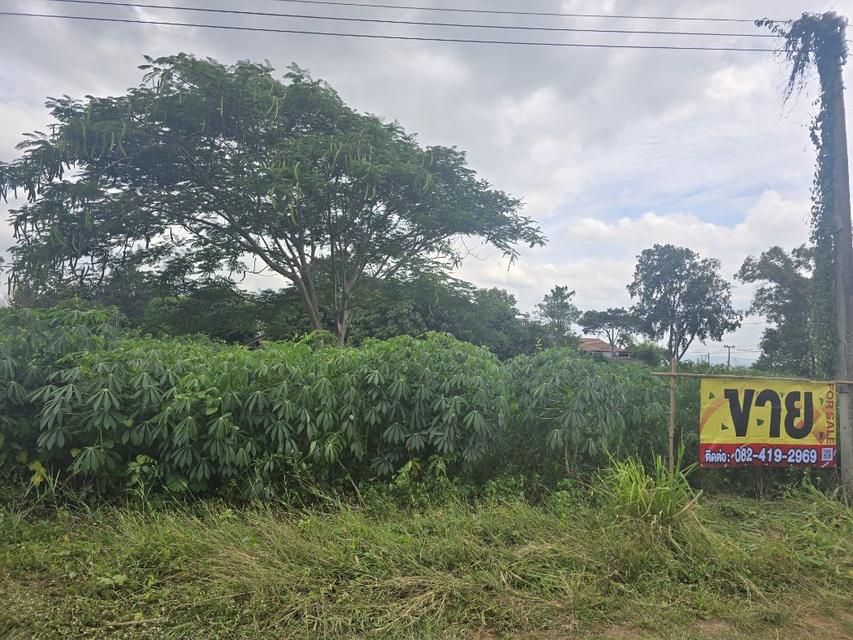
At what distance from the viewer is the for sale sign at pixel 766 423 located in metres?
4.57

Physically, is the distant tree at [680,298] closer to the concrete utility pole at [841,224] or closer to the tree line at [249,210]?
the tree line at [249,210]

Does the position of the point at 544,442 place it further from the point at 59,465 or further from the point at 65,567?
the point at 59,465

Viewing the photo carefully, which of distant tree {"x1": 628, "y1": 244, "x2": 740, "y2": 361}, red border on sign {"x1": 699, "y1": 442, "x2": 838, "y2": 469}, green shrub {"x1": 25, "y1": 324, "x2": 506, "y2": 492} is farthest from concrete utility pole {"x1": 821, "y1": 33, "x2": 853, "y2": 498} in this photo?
distant tree {"x1": 628, "y1": 244, "x2": 740, "y2": 361}

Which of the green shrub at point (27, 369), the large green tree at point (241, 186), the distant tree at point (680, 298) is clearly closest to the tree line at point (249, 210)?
the large green tree at point (241, 186)

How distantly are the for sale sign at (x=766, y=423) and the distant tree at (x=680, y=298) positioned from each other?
3662 cm

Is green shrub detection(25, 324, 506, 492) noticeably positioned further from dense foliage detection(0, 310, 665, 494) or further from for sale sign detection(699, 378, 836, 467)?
for sale sign detection(699, 378, 836, 467)

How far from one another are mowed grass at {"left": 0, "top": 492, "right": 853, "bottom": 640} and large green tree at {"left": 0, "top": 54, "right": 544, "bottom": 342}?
35.6ft

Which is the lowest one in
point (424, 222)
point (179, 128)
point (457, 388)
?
point (457, 388)

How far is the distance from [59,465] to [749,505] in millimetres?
5462

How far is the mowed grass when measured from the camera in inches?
106

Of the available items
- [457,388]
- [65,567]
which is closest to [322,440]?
[457,388]

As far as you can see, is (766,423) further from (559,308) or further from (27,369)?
(559,308)

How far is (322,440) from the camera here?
4.09 metres

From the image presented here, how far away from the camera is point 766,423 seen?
4.62 meters
